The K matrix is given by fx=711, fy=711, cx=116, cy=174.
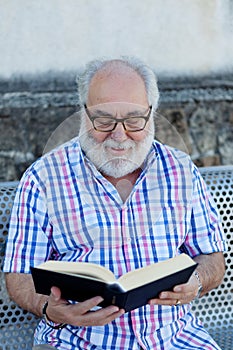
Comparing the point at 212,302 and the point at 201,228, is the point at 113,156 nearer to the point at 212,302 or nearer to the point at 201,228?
the point at 201,228

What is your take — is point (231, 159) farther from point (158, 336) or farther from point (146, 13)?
point (158, 336)

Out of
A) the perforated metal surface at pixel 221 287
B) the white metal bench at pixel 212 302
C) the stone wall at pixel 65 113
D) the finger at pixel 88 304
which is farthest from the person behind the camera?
the stone wall at pixel 65 113

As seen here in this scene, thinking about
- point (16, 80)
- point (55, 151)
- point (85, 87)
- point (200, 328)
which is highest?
point (16, 80)

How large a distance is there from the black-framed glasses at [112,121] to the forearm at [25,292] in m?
0.61

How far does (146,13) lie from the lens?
4234 mm


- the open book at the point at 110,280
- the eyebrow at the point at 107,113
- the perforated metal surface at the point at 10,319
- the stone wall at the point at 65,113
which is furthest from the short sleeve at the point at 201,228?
the stone wall at the point at 65,113

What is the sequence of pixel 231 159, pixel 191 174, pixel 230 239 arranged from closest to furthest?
pixel 191 174 < pixel 230 239 < pixel 231 159

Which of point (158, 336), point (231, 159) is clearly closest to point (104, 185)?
point (158, 336)

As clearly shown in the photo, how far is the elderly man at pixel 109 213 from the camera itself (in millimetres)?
2605

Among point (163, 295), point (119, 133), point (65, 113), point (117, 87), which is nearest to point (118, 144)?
point (119, 133)

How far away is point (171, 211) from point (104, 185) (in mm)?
280

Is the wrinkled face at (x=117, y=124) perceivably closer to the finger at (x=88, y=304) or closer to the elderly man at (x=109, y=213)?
the elderly man at (x=109, y=213)

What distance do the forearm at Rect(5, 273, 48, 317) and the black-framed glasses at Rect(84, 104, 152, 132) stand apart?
61cm

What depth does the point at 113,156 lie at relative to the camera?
264 cm
